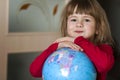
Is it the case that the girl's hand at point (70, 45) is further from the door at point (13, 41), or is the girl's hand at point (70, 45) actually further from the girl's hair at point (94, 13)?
the door at point (13, 41)

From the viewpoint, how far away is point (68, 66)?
1.27 metres

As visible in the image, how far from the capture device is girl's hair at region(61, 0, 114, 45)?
1568mm

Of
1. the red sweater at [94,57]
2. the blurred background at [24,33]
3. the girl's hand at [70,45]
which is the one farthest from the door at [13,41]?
the girl's hand at [70,45]

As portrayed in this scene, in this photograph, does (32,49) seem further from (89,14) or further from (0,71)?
(89,14)

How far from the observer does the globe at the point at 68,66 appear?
4.15ft

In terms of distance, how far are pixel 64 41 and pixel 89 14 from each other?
23 cm

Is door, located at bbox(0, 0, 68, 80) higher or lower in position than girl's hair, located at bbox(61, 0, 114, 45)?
lower

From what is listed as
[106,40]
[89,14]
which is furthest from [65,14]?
[106,40]

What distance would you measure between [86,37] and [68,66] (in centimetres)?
35

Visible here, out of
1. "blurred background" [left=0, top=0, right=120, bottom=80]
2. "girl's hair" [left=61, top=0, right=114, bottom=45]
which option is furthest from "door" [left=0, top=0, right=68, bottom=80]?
"girl's hair" [left=61, top=0, right=114, bottom=45]

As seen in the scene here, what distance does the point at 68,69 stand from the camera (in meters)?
1.27

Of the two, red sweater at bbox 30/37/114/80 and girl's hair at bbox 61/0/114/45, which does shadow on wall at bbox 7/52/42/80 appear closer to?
girl's hair at bbox 61/0/114/45

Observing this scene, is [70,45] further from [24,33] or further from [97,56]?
[24,33]

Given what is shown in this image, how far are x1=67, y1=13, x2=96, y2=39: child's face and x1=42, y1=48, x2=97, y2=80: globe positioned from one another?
233 mm
